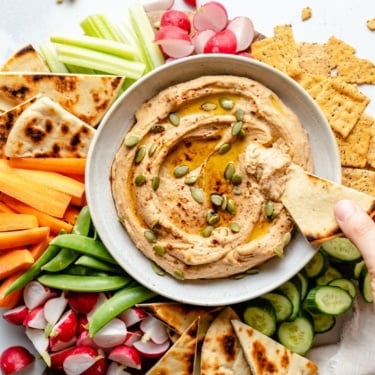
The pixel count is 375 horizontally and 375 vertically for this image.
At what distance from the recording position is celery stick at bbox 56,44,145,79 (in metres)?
3.69

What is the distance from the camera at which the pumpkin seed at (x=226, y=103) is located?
11.0 ft

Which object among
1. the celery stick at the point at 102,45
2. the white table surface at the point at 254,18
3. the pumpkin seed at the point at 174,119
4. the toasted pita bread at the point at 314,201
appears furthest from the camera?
the white table surface at the point at 254,18

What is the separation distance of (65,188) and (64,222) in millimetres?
179

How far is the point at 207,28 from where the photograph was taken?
381cm

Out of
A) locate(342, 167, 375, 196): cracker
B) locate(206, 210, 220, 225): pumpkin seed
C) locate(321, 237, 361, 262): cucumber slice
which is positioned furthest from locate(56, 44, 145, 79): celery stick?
locate(321, 237, 361, 262): cucumber slice

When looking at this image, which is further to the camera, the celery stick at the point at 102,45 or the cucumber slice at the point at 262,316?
the celery stick at the point at 102,45

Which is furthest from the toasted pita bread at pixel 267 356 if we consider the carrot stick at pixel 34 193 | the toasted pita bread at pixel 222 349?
the carrot stick at pixel 34 193

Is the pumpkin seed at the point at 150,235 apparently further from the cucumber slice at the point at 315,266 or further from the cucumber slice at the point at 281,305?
the cucumber slice at the point at 315,266

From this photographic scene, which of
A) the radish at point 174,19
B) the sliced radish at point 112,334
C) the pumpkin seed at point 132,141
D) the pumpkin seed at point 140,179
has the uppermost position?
the radish at point 174,19

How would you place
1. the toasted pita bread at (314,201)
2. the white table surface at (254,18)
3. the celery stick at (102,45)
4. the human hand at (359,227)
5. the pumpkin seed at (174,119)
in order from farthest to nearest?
1. the white table surface at (254,18)
2. the celery stick at (102,45)
3. the pumpkin seed at (174,119)
4. the toasted pita bread at (314,201)
5. the human hand at (359,227)

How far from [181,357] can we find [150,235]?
0.66 meters

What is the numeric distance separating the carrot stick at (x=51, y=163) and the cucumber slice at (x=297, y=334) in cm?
133

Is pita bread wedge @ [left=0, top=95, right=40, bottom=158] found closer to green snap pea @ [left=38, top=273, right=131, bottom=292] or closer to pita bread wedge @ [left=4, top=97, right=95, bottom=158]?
pita bread wedge @ [left=4, top=97, right=95, bottom=158]

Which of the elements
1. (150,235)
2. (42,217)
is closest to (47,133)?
(42,217)
